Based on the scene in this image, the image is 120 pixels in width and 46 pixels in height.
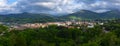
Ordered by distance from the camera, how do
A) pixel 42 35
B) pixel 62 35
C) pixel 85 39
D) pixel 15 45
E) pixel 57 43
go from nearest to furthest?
pixel 15 45
pixel 57 43
pixel 85 39
pixel 42 35
pixel 62 35

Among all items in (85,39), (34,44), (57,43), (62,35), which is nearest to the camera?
(34,44)

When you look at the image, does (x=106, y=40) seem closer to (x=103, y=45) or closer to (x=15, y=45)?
(x=103, y=45)

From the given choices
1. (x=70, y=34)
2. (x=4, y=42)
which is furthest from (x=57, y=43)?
(x=70, y=34)

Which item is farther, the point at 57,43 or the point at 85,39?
the point at 85,39

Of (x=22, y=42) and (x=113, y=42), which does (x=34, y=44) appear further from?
(x=113, y=42)

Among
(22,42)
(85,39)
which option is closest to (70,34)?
(85,39)

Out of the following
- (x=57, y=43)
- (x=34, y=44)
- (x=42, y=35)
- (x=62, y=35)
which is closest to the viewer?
(x=34, y=44)

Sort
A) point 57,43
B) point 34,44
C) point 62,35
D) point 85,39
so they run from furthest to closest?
1. point 62,35
2. point 85,39
3. point 57,43
4. point 34,44

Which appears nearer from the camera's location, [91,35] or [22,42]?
[22,42]
